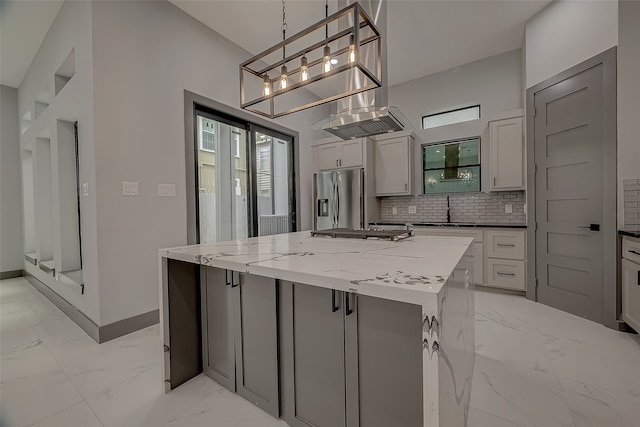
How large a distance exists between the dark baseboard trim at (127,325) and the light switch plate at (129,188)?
1.09 m

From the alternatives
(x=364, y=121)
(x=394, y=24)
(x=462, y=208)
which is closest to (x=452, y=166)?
(x=462, y=208)

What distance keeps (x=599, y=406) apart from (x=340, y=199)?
338 centimetres

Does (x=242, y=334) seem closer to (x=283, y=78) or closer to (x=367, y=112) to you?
(x=283, y=78)

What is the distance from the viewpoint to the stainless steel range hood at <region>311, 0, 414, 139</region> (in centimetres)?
220

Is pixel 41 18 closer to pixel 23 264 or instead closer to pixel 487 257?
pixel 23 264

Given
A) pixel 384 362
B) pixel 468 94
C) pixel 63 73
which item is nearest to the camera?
pixel 384 362

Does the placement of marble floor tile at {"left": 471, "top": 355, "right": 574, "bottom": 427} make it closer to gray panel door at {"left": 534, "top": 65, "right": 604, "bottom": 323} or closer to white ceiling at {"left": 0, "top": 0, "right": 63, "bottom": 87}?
gray panel door at {"left": 534, "top": 65, "right": 604, "bottom": 323}

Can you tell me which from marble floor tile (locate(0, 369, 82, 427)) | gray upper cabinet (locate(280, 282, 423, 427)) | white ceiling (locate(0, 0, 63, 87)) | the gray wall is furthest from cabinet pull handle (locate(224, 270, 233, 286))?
the gray wall

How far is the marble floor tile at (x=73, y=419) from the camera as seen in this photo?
137cm

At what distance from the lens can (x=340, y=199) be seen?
173 inches

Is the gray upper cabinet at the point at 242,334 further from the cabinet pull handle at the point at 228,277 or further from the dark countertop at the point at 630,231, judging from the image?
the dark countertop at the point at 630,231

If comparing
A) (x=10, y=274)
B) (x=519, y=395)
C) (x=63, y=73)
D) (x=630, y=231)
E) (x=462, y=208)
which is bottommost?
(x=519, y=395)

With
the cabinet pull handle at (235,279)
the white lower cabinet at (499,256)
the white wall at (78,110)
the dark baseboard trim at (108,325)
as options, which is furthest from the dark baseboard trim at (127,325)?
the white lower cabinet at (499,256)

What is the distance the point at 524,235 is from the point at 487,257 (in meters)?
0.48
